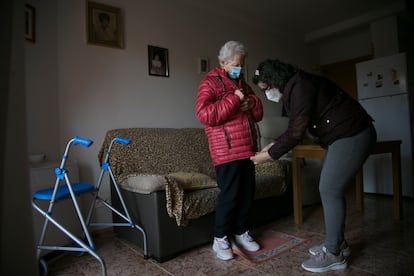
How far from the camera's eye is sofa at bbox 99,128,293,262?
5.37 feet

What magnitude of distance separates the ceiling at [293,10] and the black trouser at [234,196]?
83.3 inches

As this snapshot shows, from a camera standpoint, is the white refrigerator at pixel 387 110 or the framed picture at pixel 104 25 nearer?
the framed picture at pixel 104 25

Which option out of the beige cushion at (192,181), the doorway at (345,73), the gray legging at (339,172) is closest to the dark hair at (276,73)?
the gray legging at (339,172)

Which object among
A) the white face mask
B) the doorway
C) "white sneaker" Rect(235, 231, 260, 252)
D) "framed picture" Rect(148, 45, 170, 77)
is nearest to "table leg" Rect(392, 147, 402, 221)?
"white sneaker" Rect(235, 231, 260, 252)

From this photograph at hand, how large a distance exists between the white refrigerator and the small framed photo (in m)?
1.89

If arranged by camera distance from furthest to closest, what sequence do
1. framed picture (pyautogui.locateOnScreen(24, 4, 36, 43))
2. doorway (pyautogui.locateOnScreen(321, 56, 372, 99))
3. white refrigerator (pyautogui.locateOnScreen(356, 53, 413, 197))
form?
doorway (pyautogui.locateOnScreen(321, 56, 372, 99)), white refrigerator (pyautogui.locateOnScreen(356, 53, 413, 197)), framed picture (pyautogui.locateOnScreen(24, 4, 36, 43))

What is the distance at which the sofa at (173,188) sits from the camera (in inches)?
64.4

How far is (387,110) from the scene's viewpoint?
121 inches

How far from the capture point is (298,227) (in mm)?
2158

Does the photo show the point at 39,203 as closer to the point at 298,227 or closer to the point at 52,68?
the point at 52,68

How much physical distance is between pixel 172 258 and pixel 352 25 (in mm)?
3808

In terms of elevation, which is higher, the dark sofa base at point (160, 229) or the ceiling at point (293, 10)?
the ceiling at point (293, 10)

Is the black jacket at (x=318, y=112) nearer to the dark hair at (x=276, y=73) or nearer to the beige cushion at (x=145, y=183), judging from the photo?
the dark hair at (x=276, y=73)

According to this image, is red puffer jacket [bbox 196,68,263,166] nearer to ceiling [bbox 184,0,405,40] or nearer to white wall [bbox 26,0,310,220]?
white wall [bbox 26,0,310,220]
